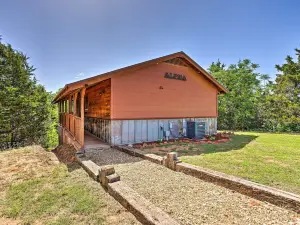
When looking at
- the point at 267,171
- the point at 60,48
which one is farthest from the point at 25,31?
the point at 267,171

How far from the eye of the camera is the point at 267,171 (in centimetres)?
457

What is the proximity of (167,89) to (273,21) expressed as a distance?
805cm

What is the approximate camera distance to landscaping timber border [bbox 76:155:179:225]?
7.88 ft

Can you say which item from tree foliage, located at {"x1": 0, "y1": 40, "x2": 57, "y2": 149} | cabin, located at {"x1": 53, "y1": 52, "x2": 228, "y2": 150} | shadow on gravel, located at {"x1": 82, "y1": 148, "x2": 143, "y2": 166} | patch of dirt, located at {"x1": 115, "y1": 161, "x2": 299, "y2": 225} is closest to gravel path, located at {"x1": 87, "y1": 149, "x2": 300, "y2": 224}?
patch of dirt, located at {"x1": 115, "y1": 161, "x2": 299, "y2": 225}

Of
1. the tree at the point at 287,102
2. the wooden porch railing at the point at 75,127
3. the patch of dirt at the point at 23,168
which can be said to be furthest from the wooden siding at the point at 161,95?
the tree at the point at 287,102

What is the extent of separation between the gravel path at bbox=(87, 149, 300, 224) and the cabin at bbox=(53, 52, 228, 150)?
3829mm

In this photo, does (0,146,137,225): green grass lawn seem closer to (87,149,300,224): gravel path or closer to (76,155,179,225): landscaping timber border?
(76,155,179,225): landscaping timber border

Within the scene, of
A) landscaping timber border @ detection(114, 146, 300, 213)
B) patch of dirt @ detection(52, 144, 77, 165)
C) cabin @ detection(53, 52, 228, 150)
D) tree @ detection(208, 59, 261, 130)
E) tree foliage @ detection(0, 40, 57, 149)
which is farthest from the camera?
tree @ detection(208, 59, 261, 130)

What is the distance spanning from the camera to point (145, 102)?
9.16 meters

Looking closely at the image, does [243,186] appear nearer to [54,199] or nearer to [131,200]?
[131,200]

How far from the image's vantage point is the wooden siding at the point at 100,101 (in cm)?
870

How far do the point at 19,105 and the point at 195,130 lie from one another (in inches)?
554

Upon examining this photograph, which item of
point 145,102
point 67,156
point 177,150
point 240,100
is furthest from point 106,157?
point 240,100

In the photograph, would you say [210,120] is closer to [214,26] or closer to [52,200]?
[214,26]
